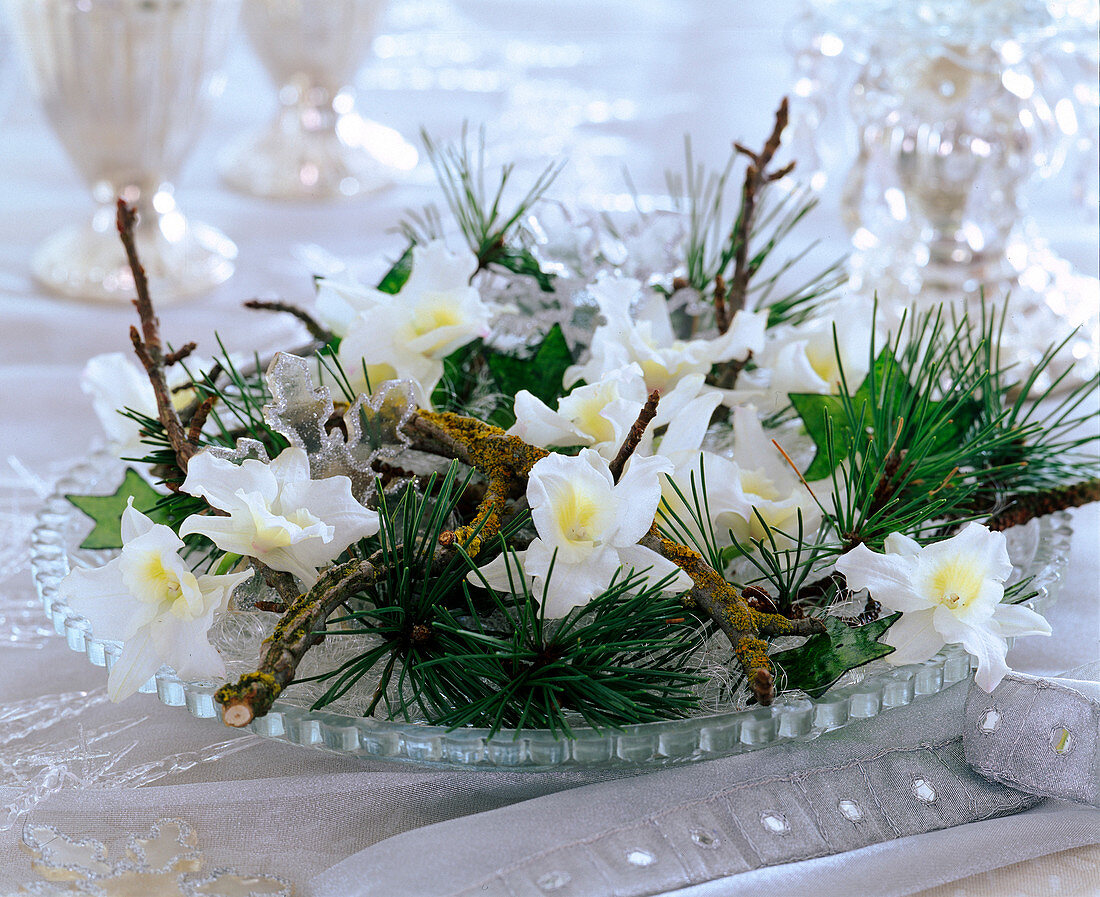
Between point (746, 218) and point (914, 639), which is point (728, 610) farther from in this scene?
point (746, 218)

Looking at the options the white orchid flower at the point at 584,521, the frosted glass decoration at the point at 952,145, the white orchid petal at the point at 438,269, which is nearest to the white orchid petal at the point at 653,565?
the white orchid flower at the point at 584,521

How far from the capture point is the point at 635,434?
239 millimetres

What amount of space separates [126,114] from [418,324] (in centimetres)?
32

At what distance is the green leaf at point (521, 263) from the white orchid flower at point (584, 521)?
13 cm

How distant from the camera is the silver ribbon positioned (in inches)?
9.1

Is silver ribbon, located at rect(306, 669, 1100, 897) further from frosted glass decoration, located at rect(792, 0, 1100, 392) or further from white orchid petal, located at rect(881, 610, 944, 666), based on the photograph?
frosted glass decoration, located at rect(792, 0, 1100, 392)

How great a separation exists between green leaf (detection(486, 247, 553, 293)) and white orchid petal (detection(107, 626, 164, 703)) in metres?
0.16

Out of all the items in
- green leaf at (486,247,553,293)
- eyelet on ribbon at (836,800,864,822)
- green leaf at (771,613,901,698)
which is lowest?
eyelet on ribbon at (836,800,864,822)

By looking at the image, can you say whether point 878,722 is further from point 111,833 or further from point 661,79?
point 661,79

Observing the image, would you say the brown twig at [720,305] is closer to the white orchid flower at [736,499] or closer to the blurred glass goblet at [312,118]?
the white orchid flower at [736,499]

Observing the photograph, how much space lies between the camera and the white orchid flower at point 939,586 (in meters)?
0.24

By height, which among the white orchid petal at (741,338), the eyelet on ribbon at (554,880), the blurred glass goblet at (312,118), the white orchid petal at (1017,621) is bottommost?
the eyelet on ribbon at (554,880)

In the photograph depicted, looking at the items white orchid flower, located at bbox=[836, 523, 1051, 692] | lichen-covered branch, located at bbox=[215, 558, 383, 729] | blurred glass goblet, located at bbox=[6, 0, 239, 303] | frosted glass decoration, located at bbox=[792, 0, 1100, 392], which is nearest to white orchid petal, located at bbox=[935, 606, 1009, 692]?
white orchid flower, located at bbox=[836, 523, 1051, 692]

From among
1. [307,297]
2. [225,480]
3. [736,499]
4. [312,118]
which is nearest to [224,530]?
[225,480]
